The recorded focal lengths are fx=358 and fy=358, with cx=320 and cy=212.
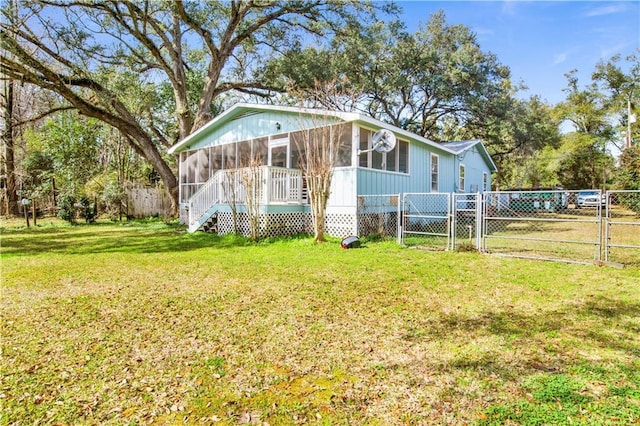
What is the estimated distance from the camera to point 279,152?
1194 centimetres

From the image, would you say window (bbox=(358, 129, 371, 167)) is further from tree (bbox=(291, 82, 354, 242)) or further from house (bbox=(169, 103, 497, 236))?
tree (bbox=(291, 82, 354, 242))

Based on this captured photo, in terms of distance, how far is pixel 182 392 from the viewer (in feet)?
8.13

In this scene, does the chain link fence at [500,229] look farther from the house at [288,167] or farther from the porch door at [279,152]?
the porch door at [279,152]

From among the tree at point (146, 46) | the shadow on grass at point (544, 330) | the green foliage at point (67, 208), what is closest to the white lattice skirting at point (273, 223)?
the shadow on grass at point (544, 330)

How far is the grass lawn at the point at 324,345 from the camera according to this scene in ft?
7.54

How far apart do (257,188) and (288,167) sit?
5.78 ft

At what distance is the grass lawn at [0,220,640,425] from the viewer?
7.54 ft

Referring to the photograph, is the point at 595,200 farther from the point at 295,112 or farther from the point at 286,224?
the point at 286,224

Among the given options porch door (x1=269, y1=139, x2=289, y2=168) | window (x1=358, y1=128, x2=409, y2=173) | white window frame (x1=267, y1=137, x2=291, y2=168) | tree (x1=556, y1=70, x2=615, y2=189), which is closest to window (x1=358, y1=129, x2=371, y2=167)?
window (x1=358, y1=128, x2=409, y2=173)

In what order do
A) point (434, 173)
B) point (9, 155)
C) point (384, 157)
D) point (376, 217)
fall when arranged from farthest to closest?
point (9, 155), point (434, 173), point (384, 157), point (376, 217)

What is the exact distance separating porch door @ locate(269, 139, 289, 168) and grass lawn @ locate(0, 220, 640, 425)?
624 centimetres

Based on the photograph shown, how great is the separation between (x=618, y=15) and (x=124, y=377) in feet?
47.4

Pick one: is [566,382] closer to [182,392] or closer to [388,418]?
[388,418]

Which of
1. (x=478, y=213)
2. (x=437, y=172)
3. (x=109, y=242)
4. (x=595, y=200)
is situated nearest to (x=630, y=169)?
(x=595, y=200)
